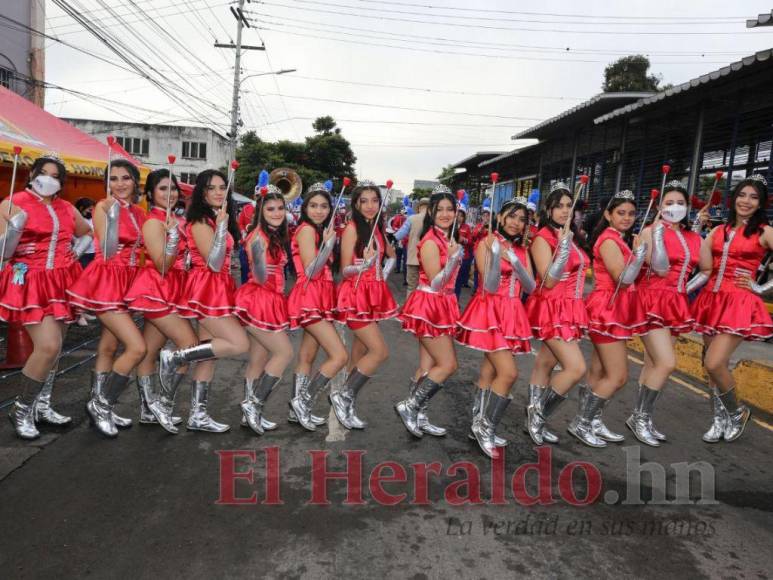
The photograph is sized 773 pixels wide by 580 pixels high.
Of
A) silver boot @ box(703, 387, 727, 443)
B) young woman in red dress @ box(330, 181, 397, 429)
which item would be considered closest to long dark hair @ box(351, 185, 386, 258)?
young woman in red dress @ box(330, 181, 397, 429)

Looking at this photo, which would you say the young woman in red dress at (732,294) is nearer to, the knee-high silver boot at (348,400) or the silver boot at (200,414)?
the knee-high silver boot at (348,400)

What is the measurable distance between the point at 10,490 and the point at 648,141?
1387 cm

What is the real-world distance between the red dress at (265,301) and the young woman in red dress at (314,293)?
0.11 metres

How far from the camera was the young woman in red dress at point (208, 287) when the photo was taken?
4.10 meters

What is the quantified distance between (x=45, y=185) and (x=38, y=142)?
5118 mm

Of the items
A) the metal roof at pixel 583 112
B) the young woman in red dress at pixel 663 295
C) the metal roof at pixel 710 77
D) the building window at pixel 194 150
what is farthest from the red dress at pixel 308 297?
the building window at pixel 194 150

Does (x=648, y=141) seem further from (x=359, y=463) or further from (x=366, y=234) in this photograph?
(x=359, y=463)

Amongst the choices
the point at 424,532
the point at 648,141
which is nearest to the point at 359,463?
the point at 424,532

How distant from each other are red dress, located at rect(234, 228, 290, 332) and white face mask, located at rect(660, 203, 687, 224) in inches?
122

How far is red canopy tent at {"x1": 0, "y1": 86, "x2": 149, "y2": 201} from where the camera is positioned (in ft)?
24.0

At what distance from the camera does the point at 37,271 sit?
13.4ft

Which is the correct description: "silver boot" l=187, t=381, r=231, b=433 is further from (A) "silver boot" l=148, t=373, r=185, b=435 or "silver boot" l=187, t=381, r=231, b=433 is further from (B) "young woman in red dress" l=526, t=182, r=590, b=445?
(B) "young woman in red dress" l=526, t=182, r=590, b=445

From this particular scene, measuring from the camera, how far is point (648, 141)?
43.8 feet

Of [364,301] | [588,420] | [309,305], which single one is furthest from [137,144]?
[588,420]
